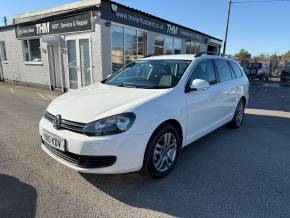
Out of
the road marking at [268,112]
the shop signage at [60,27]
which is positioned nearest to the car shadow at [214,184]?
the road marking at [268,112]

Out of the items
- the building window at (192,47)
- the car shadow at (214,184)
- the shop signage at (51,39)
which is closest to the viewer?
the car shadow at (214,184)

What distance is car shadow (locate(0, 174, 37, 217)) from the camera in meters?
2.47

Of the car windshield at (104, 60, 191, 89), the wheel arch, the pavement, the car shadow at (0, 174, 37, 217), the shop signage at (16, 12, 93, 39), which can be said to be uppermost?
the shop signage at (16, 12, 93, 39)

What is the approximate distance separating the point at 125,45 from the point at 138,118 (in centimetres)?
821

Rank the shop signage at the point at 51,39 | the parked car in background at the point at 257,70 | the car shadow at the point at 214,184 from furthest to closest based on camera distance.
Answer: the parked car in background at the point at 257,70, the shop signage at the point at 51,39, the car shadow at the point at 214,184

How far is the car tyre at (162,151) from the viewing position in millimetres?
2865

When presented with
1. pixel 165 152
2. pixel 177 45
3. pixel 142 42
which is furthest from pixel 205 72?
pixel 177 45

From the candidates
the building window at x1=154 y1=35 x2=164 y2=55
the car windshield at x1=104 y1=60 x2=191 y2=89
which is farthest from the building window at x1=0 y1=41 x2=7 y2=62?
the car windshield at x1=104 y1=60 x2=191 y2=89

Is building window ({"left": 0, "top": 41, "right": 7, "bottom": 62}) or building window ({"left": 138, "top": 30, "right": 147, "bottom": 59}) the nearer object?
building window ({"left": 138, "top": 30, "right": 147, "bottom": 59})

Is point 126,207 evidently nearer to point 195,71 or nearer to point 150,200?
point 150,200

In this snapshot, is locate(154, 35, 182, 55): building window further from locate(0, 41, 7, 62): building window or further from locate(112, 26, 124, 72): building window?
locate(0, 41, 7, 62): building window

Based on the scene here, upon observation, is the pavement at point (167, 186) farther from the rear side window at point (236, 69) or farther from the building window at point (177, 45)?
the building window at point (177, 45)

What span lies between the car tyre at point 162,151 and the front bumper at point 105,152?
0.46 ft

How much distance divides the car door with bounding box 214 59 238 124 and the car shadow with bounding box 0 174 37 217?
3.41m
